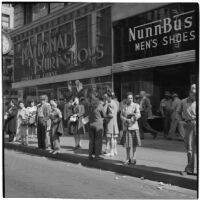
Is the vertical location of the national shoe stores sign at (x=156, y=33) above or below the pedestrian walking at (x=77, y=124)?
above

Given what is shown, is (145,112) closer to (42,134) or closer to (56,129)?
(56,129)

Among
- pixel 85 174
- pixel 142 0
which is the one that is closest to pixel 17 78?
pixel 85 174

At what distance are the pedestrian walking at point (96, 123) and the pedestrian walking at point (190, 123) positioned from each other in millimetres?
1945

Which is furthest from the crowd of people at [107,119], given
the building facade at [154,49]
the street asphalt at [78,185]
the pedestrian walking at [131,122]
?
the street asphalt at [78,185]

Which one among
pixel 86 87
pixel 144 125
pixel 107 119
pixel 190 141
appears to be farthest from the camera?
pixel 107 119

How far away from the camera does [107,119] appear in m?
7.82

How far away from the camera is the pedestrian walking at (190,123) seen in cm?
570

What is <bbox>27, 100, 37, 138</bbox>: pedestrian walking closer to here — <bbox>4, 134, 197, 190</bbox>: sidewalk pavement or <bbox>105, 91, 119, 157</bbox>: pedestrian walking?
<bbox>4, 134, 197, 190</bbox>: sidewalk pavement

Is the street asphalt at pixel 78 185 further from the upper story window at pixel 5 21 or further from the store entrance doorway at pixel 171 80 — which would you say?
the upper story window at pixel 5 21

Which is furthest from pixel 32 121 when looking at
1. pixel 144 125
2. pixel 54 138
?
pixel 144 125

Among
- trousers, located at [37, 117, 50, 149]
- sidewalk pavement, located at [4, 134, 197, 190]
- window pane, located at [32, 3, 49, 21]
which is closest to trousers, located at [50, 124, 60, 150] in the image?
sidewalk pavement, located at [4, 134, 197, 190]

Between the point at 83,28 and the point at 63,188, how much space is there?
2.94 m

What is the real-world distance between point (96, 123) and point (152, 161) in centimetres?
139

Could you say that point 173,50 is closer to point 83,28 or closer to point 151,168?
point 83,28
